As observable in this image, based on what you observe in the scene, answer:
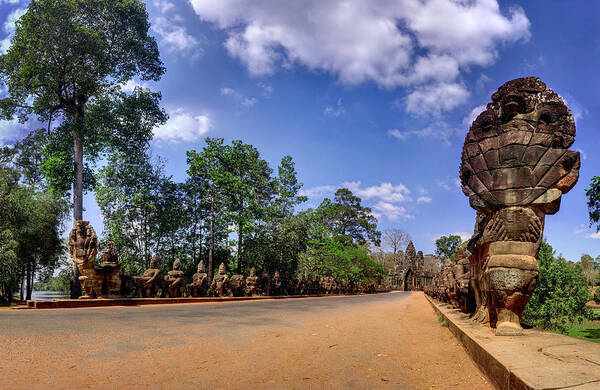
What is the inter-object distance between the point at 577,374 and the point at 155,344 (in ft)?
14.0

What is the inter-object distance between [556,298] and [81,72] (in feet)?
72.5

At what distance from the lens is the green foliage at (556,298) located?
7859 mm

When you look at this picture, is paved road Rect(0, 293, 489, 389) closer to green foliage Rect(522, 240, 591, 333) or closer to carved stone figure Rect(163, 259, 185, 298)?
green foliage Rect(522, 240, 591, 333)

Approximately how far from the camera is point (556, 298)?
8156mm

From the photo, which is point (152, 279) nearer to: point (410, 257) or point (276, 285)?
point (276, 285)

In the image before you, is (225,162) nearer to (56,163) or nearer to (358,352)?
(56,163)

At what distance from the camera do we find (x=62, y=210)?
20344 millimetres

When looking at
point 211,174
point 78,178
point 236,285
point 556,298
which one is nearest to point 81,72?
point 78,178

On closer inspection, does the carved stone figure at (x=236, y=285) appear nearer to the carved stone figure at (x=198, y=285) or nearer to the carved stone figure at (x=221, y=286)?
the carved stone figure at (x=221, y=286)

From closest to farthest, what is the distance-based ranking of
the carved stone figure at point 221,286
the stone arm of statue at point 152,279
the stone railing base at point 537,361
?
1. the stone railing base at point 537,361
2. the stone arm of statue at point 152,279
3. the carved stone figure at point 221,286

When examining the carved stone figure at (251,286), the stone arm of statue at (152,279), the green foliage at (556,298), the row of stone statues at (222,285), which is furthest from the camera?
the carved stone figure at (251,286)

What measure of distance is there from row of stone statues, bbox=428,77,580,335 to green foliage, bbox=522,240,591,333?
405cm

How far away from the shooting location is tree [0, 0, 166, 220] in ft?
54.7

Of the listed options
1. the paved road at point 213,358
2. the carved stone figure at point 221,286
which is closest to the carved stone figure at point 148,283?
the carved stone figure at point 221,286
